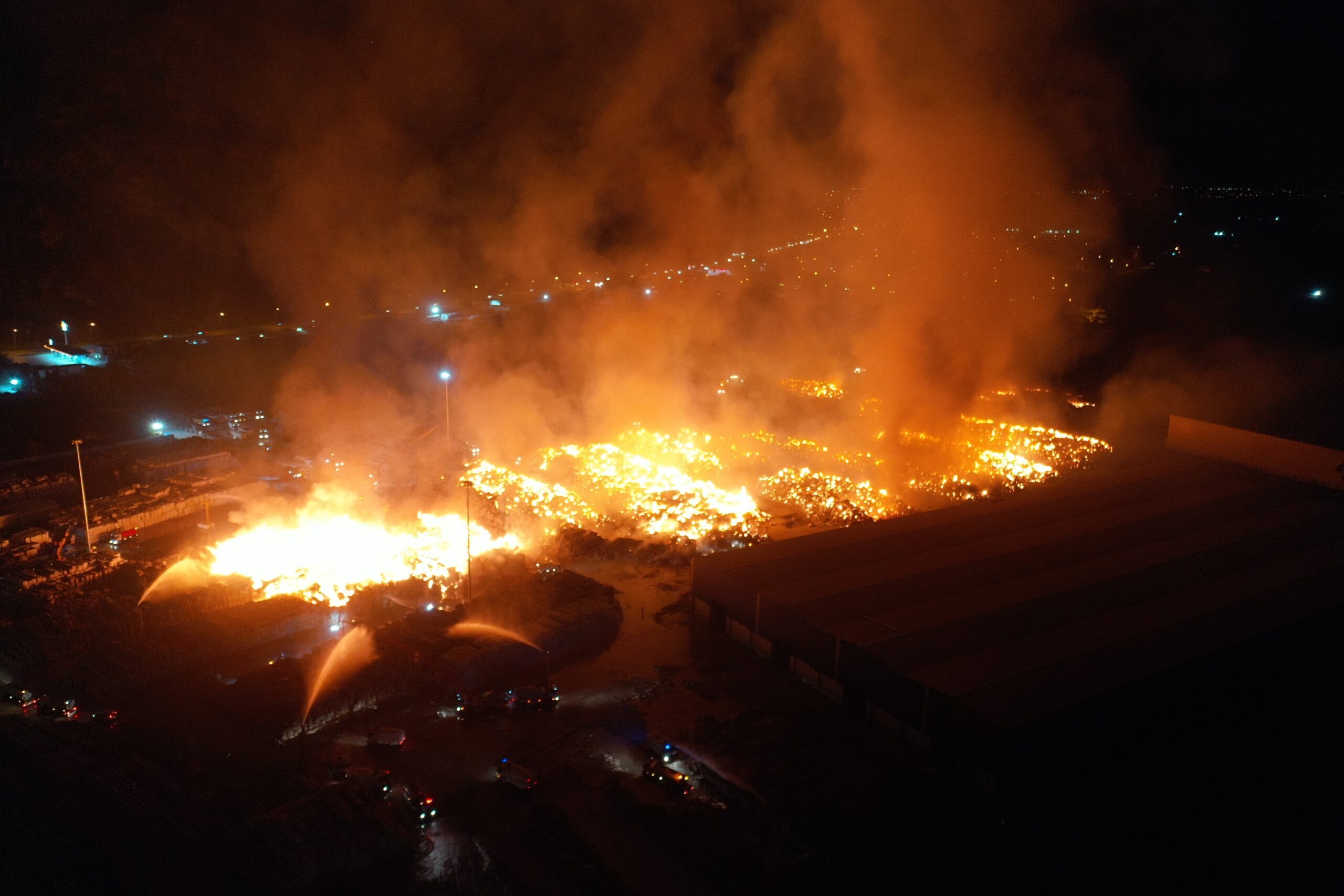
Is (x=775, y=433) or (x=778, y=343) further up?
(x=778, y=343)

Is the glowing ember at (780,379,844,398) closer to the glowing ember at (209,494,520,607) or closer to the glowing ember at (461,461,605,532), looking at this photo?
the glowing ember at (461,461,605,532)

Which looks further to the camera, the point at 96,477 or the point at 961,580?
the point at 96,477

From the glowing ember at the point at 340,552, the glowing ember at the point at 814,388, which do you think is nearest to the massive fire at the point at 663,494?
the glowing ember at the point at 340,552

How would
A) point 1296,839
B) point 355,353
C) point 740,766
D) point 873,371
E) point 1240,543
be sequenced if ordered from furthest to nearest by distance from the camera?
1. point 355,353
2. point 873,371
3. point 1240,543
4. point 740,766
5. point 1296,839

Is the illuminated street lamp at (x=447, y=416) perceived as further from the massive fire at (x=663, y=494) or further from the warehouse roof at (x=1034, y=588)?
the warehouse roof at (x=1034, y=588)

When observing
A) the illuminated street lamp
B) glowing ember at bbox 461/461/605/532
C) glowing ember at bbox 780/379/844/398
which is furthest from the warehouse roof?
glowing ember at bbox 780/379/844/398

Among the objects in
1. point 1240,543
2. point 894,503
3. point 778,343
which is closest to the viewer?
point 1240,543

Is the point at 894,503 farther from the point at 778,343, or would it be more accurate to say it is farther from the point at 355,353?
the point at 355,353

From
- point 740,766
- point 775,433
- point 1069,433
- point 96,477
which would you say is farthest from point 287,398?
point 1069,433
